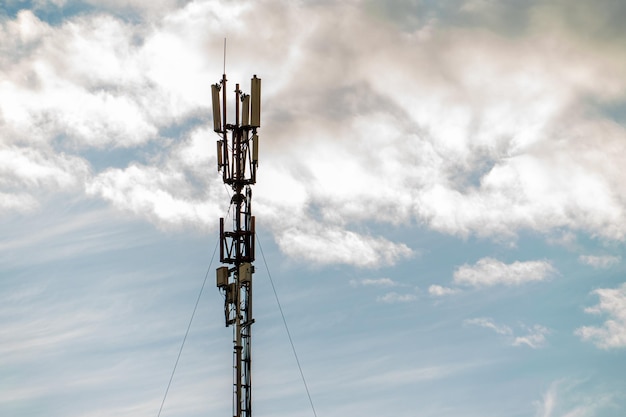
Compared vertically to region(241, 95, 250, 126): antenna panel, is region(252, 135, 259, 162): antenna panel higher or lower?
lower

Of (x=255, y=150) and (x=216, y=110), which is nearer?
(x=255, y=150)

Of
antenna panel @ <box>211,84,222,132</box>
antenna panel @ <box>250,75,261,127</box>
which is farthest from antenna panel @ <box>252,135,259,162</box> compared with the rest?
antenna panel @ <box>211,84,222,132</box>

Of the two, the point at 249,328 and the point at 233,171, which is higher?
the point at 233,171

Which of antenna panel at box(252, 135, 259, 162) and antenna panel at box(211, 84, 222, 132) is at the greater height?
Answer: antenna panel at box(211, 84, 222, 132)

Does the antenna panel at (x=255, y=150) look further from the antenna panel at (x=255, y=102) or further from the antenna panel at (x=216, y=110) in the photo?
the antenna panel at (x=216, y=110)

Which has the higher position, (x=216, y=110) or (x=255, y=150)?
(x=216, y=110)

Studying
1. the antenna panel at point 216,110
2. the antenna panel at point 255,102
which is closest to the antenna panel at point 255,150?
the antenna panel at point 255,102

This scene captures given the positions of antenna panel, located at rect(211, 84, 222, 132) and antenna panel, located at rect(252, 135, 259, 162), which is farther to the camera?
antenna panel, located at rect(211, 84, 222, 132)

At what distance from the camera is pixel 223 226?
103812mm

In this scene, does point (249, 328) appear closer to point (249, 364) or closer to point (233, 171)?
point (249, 364)

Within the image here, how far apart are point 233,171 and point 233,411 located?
19.5 m

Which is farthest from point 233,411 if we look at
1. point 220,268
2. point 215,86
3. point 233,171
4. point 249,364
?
point 215,86

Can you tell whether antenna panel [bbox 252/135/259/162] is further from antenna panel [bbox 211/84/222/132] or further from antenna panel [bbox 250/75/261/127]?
antenna panel [bbox 211/84/222/132]

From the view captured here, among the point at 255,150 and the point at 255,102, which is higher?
the point at 255,102
